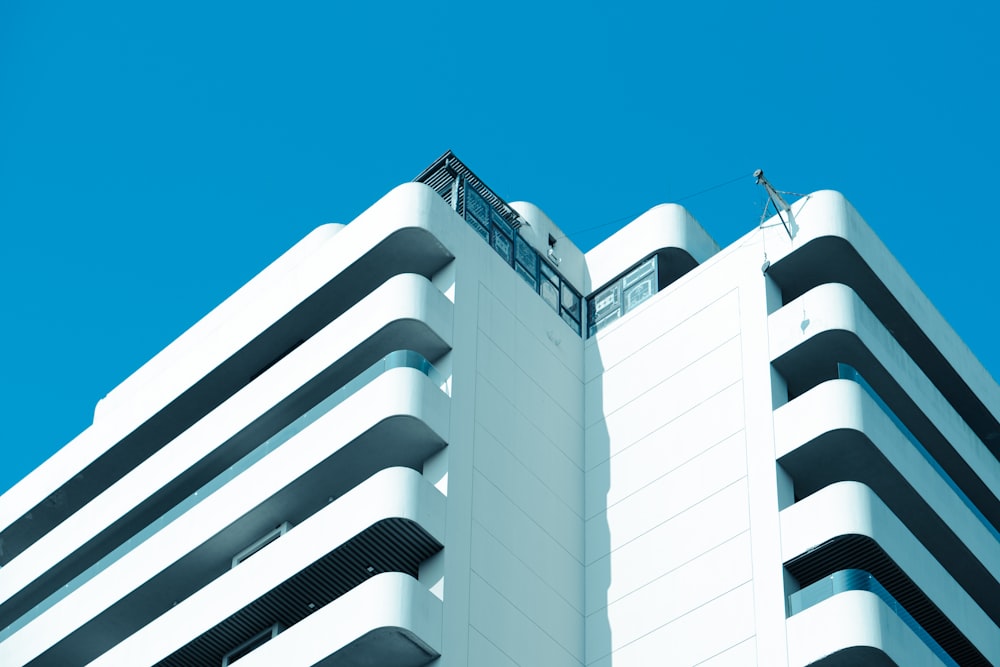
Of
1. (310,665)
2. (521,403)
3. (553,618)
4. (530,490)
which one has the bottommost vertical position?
(310,665)

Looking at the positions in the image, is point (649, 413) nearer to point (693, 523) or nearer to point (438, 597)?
point (693, 523)

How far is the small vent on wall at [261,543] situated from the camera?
40.6m

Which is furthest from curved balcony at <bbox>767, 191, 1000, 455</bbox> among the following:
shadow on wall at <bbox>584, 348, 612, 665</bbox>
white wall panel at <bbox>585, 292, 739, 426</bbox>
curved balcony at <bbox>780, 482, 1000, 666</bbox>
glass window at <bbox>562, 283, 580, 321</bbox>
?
curved balcony at <bbox>780, 482, 1000, 666</bbox>

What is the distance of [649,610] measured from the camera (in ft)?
125

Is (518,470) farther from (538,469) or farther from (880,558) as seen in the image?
(880,558)

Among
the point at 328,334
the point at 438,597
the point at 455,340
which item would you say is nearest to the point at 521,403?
the point at 455,340

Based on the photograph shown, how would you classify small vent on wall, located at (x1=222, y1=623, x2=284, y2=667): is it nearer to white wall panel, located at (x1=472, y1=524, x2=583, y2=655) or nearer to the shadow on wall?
white wall panel, located at (x1=472, y1=524, x2=583, y2=655)

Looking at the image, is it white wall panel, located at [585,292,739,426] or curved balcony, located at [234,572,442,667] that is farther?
white wall panel, located at [585,292,739,426]

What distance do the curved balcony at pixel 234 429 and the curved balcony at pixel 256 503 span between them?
6.57 ft

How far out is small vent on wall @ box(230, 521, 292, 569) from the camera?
133ft

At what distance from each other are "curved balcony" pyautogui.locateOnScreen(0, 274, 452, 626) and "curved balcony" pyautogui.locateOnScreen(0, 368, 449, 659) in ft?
6.57

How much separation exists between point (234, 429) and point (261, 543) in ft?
11.3

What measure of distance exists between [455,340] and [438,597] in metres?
7.64

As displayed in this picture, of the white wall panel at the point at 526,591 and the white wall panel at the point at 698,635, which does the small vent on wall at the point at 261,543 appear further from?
the white wall panel at the point at 698,635
